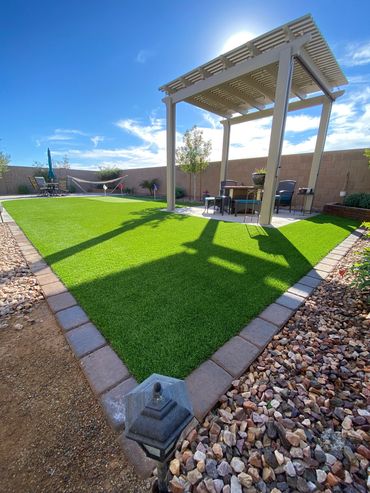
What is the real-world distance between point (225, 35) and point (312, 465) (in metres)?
6.67

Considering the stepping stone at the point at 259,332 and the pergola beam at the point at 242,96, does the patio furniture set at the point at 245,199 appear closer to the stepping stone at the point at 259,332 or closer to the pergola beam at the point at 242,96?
the pergola beam at the point at 242,96

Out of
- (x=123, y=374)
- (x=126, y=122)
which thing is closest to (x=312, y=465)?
(x=123, y=374)

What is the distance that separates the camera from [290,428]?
887 mm

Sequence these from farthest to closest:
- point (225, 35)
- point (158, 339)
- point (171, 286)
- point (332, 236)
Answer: point (225, 35) → point (332, 236) → point (171, 286) → point (158, 339)

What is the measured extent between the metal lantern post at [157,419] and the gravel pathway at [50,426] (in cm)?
34

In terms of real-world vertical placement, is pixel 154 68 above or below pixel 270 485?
above

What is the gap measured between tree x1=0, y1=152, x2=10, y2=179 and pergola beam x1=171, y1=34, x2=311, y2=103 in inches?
489

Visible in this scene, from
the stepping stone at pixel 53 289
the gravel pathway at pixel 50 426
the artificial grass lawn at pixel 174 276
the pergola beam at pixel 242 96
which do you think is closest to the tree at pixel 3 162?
the artificial grass lawn at pixel 174 276

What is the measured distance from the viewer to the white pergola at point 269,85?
400 cm

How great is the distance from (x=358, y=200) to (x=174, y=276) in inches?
252

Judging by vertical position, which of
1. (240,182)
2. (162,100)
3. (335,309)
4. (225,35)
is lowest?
(335,309)

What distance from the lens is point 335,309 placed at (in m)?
1.77

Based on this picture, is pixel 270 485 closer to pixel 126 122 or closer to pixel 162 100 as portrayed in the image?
pixel 162 100

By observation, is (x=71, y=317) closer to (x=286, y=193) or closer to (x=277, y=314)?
(x=277, y=314)
